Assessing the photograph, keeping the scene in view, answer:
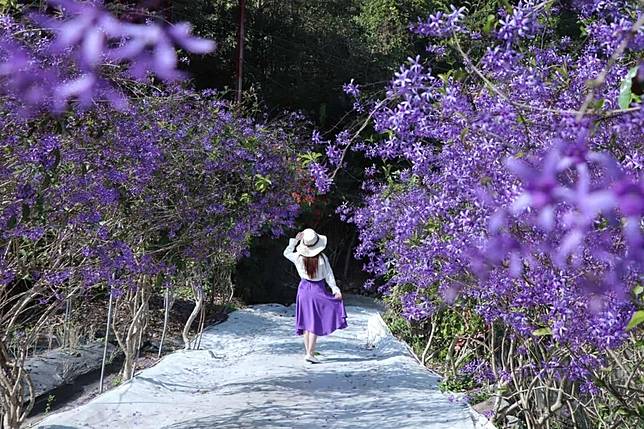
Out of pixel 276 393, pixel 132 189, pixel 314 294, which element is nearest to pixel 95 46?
pixel 132 189

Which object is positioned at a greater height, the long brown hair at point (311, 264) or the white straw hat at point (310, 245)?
the white straw hat at point (310, 245)

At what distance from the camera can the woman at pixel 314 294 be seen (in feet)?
28.3

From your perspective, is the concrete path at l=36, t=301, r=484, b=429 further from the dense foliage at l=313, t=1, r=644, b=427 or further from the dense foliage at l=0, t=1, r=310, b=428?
the dense foliage at l=313, t=1, r=644, b=427

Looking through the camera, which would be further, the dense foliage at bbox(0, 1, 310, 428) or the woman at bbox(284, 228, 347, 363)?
the woman at bbox(284, 228, 347, 363)

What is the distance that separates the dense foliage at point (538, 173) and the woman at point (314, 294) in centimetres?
404

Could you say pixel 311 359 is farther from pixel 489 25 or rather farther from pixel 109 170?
pixel 489 25

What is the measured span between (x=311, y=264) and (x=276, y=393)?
247 centimetres

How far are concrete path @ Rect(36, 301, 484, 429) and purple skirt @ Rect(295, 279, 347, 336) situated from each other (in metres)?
0.39

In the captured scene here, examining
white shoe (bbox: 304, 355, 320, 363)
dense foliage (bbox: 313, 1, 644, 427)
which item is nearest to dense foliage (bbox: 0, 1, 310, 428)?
dense foliage (bbox: 313, 1, 644, 427)

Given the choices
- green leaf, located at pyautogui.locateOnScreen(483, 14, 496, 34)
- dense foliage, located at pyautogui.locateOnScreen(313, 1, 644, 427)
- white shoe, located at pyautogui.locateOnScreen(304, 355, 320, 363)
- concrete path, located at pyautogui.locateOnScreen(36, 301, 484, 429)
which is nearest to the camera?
dense foliage, located at pyautogui.locateOnScreen(313, 1, 644, 427)

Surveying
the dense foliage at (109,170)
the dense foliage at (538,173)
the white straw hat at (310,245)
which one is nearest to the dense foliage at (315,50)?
the white straw hat at (310,245)

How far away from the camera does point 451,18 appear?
2186 mm

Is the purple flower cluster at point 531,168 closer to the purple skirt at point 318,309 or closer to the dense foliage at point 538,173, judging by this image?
the dense foliage at point 538,173

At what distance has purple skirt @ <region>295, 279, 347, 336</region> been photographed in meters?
8.71
